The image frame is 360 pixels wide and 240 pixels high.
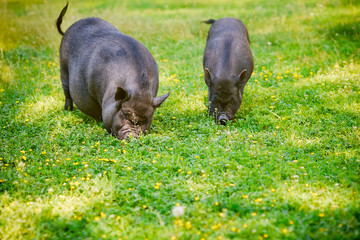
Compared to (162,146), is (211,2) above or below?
above

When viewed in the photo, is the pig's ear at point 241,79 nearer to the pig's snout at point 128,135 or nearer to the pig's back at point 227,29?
the pig's back at point 227,29

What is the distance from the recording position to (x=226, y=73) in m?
6.23

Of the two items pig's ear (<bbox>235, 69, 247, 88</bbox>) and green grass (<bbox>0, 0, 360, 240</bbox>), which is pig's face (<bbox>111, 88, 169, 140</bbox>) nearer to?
green grass (<bbox>0, 0, 360, 240</bbox>)

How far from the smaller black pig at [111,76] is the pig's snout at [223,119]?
1.18m

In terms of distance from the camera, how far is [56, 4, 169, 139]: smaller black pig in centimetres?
523

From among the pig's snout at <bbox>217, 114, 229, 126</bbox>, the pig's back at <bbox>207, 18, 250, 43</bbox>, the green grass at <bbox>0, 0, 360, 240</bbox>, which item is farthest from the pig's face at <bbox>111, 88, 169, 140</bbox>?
the pig's back at <bbox>207, 18, 250, 43</bbox>

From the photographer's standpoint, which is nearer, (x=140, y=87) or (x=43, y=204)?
(x=43, y=204)

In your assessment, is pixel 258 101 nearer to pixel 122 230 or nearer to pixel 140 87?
pixel 140 87

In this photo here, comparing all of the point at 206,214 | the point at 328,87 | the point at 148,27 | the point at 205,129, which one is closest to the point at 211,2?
the point at 148,27

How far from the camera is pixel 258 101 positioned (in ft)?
22.8

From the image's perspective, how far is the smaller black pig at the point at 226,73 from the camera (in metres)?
6.16

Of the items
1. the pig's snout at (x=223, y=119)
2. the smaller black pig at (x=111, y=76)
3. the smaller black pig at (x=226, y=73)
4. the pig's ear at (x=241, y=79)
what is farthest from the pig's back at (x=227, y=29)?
the smaller black pig at (x=111, y=76)

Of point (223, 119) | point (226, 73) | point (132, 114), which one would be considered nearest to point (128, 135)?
point (132, 114)

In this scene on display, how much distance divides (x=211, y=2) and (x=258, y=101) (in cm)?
1119
